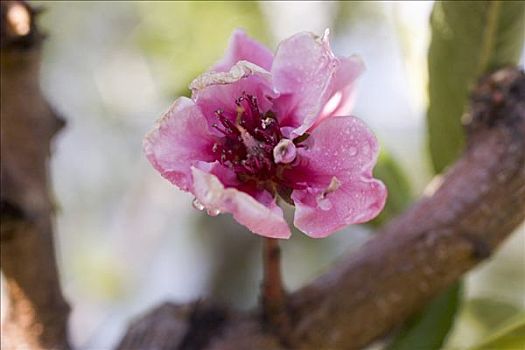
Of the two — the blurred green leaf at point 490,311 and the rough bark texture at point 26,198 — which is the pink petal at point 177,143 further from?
the blurred green leaf at point 490,311

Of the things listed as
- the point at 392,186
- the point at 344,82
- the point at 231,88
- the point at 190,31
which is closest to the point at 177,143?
the point at 231,88

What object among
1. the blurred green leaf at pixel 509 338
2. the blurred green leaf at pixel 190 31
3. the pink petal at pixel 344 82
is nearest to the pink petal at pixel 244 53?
the pink petal at pixel 344 82

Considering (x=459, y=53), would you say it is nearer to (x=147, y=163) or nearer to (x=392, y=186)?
(x=392, y=186)

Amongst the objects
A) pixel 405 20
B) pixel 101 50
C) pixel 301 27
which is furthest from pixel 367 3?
pixel 101 50

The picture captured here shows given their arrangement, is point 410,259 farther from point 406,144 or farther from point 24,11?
point 406,144

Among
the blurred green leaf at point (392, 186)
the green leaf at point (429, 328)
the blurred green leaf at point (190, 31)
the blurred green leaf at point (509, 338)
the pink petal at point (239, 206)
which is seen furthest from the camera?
the blurred green leaf at point (190, 31)

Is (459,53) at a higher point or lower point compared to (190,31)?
higher
